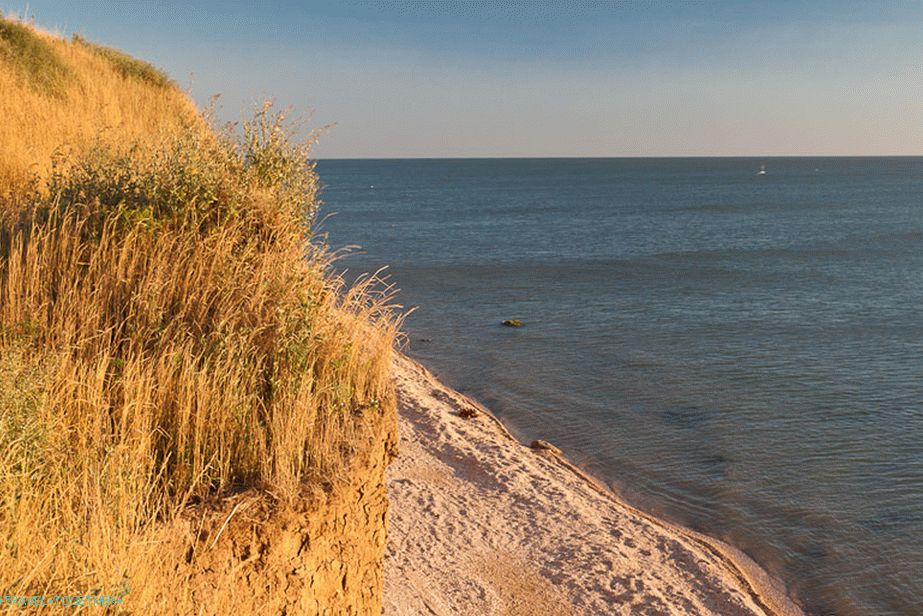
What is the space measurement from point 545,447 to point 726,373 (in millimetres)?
8100

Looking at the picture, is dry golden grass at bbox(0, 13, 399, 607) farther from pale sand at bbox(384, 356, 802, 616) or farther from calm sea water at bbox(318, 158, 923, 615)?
calm sea water at bbox(318, 158, 923, 615)

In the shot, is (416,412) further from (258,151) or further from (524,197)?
(524,197)

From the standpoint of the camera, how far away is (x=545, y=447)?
50.9 ft

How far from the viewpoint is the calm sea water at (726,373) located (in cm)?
1283

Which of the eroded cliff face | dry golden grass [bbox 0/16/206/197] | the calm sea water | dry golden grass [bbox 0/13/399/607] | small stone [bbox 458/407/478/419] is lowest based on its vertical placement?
the calm sea water

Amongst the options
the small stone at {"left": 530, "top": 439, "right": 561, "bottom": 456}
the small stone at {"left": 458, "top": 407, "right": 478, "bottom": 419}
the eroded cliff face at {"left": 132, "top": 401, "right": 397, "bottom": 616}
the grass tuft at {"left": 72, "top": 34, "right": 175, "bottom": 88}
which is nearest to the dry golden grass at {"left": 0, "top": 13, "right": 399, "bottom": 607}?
the eroded cliff face at {"left": 132, "top": 401, "right": 397, "bottom": 616}

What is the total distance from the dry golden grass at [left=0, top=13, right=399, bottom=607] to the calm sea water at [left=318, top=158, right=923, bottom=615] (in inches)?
334

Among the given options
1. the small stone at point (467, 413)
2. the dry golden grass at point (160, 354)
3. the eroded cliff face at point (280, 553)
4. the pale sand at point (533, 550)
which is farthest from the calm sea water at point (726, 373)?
the dry golden grass at point (160, 354)

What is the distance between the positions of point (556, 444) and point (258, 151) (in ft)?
31.3

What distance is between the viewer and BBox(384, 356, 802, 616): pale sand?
33.1 ft

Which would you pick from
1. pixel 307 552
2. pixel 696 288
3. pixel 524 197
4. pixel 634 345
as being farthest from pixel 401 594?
pixel 524 197

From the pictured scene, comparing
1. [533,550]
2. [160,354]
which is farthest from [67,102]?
[533,550]

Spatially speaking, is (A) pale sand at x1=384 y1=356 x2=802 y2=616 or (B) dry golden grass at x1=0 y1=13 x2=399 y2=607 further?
(A) pale sand at x1=384 y1=356 x2=802 y2=616

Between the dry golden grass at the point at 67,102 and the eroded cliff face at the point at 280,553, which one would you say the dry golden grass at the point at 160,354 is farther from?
the dry golden grass at the point at 67,102
